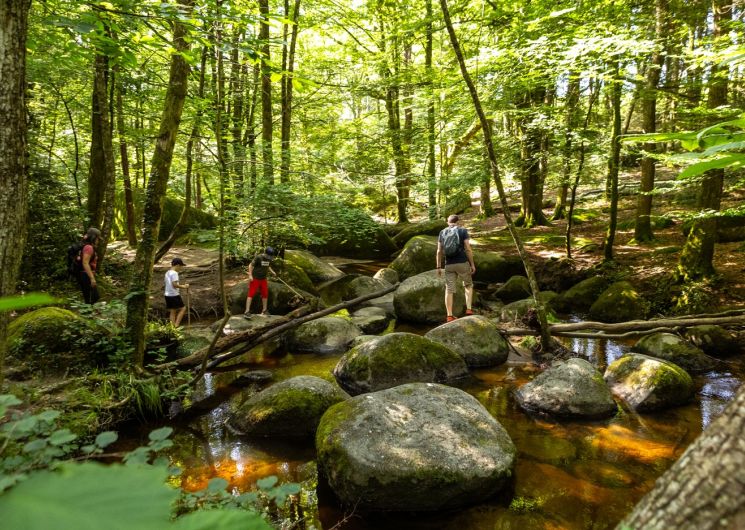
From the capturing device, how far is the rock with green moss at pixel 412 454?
12.0 ft

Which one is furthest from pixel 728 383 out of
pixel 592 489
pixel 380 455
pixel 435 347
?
pixel 380 455

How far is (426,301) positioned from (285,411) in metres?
5.25

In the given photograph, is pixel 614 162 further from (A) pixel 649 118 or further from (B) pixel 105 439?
(B) pixel 105 439

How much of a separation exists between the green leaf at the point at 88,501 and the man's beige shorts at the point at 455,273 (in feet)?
27.5

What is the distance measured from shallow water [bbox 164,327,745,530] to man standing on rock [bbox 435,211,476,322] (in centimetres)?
279

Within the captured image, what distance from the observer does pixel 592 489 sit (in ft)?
12.9

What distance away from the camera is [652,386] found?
545 centimetres

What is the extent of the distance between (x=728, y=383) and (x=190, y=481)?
714 centimetres

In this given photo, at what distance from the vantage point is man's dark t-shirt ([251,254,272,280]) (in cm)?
933

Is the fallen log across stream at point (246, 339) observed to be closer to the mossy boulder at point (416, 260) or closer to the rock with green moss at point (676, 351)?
the mossy boulder at point (416, 260)

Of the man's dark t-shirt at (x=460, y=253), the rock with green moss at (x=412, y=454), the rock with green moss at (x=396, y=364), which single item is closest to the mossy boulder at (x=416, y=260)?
the man's dark t-shirt at (x=460, y=253)

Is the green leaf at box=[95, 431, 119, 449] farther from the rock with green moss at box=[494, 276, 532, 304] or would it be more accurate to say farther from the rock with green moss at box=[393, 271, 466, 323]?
the rock with green moss at box=[494, 276, 532, 304]

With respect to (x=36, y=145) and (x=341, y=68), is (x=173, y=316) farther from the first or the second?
(x=341, y=68)

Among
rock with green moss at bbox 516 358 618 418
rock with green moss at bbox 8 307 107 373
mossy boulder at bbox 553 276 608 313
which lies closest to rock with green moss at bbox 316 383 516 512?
rock with green moss at bbox 516 358 618 418
